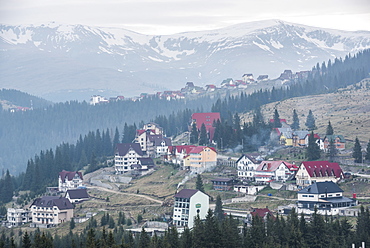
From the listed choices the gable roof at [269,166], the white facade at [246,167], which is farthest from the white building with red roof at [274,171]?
the white facade at [246,167]

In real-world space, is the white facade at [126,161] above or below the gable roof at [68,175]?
above

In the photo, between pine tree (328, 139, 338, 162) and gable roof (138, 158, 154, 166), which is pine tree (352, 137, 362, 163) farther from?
gable roof (138, 158, 154, 166)

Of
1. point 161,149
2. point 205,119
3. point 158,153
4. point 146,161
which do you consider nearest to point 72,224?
point 146,161

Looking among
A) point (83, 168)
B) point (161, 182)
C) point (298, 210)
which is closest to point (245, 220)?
point (298, 210)

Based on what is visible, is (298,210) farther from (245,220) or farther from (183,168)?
(183,168)

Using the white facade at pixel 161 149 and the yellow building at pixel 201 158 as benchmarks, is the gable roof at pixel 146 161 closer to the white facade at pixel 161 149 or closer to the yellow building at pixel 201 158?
the white facade at pixel 161 149

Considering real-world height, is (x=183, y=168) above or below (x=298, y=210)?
above

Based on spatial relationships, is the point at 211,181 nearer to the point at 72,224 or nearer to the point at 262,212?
the point at 72,224
